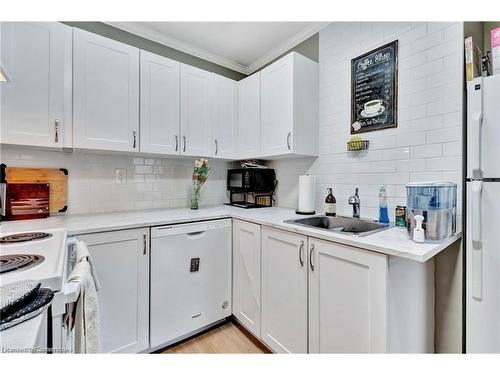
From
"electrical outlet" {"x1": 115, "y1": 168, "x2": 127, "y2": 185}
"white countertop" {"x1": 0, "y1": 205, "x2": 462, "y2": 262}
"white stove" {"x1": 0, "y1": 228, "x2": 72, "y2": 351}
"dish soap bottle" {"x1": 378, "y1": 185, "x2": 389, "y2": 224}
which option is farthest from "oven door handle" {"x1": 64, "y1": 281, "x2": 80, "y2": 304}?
"dish soap bottle" {"x1": 378, "y1": 185, "x2": 389, "y2": 224}

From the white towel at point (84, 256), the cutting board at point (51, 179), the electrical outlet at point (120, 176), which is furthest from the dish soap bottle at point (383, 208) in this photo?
the cutting board at point (51, 179)

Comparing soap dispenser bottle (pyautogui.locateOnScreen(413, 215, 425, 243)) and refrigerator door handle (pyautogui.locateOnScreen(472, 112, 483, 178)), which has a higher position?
refrigerator door handle (pyautogui.locateOnScreen(472, 112, 483, 178))

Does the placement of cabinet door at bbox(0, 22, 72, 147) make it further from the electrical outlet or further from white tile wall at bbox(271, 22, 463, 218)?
white tile wall at bbox(271, 22, 463, 218)

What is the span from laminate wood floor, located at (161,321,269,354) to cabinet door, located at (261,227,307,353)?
6.9 inches

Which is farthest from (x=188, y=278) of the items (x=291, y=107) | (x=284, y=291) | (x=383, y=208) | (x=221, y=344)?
(x=291, y=107)

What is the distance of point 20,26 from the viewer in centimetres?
142

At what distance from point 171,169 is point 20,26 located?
4.59ft

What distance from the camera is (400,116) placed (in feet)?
5.16

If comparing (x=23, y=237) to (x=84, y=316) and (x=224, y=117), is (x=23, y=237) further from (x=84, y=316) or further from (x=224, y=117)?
(x=224, y=117)

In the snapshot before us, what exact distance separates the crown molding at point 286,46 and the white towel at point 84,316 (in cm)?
251

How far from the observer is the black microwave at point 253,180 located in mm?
2375

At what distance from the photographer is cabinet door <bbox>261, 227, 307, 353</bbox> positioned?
1414 millimetres

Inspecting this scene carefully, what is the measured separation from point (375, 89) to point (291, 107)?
634 millimetres
